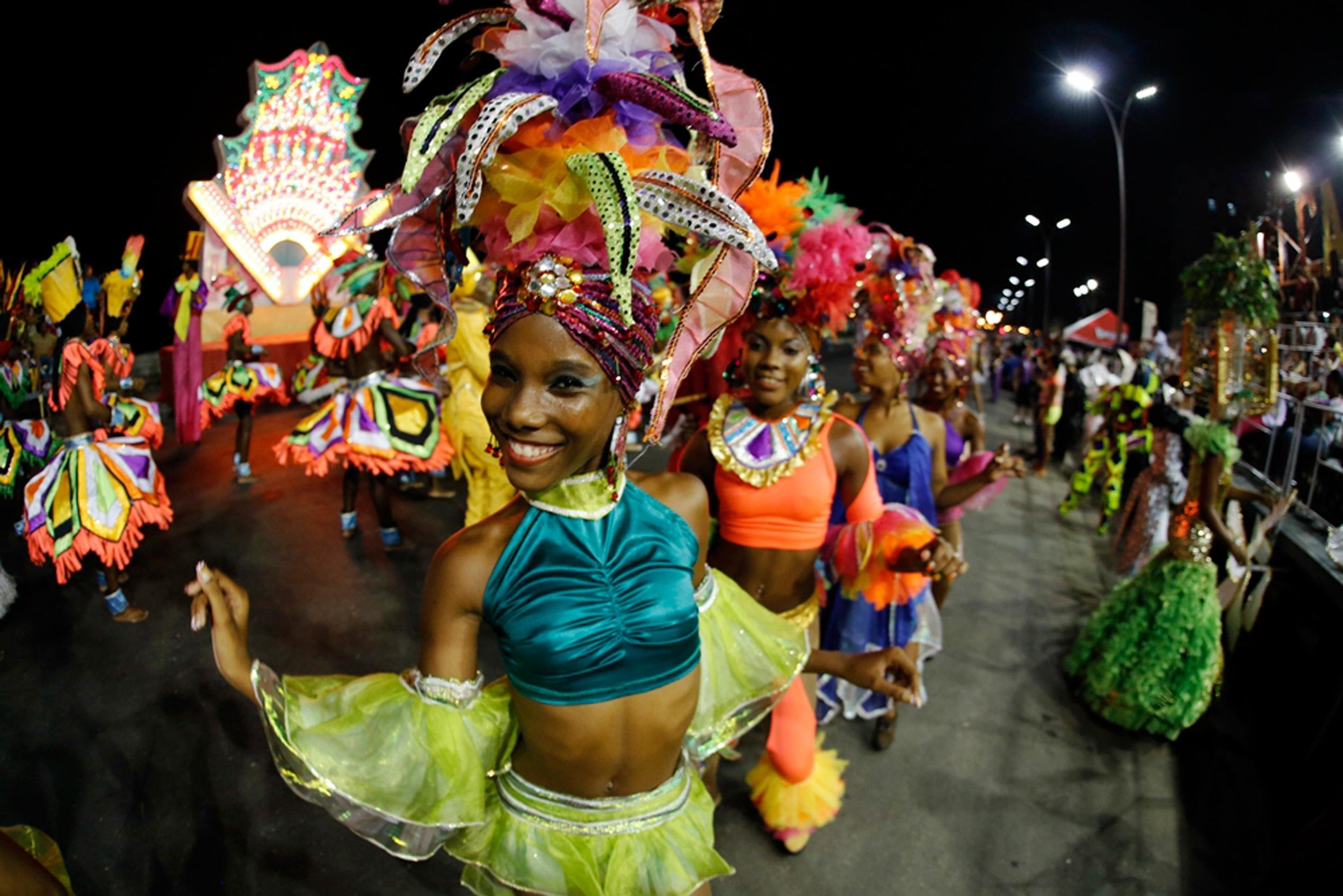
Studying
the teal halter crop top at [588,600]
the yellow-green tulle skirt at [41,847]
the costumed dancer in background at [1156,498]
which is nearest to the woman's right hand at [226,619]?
the teal halter crop top at [588,600]

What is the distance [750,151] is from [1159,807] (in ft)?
11.6

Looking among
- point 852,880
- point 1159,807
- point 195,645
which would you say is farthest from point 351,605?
point 1159,807

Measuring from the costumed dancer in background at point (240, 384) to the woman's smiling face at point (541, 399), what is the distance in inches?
286

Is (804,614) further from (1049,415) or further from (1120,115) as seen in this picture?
(1120,115)

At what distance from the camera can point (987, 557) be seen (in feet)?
22.3

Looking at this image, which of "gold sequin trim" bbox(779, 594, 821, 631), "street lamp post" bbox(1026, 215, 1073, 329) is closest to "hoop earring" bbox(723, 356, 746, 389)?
"gold sequin trim" bbox(779, 594, 821, 631)

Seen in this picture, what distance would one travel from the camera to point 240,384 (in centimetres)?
797

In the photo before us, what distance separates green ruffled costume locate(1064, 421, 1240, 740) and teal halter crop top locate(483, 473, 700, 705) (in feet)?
10.7

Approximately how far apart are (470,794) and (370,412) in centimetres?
461

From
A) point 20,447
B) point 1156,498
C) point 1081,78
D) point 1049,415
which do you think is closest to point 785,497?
point 1156,498

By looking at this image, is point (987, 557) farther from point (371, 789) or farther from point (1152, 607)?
point (371, 789)

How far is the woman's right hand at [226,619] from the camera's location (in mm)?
1491

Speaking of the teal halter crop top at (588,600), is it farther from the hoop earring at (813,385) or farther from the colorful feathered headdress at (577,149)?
the hoop earring at (813,385)

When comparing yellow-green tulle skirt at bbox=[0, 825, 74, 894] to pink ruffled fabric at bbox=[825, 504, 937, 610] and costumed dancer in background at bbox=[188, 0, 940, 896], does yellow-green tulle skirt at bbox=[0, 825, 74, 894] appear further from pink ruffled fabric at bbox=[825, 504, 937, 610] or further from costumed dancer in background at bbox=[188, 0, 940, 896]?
pink ruffled fabric at bbox=[825, 504, 937, 610]
